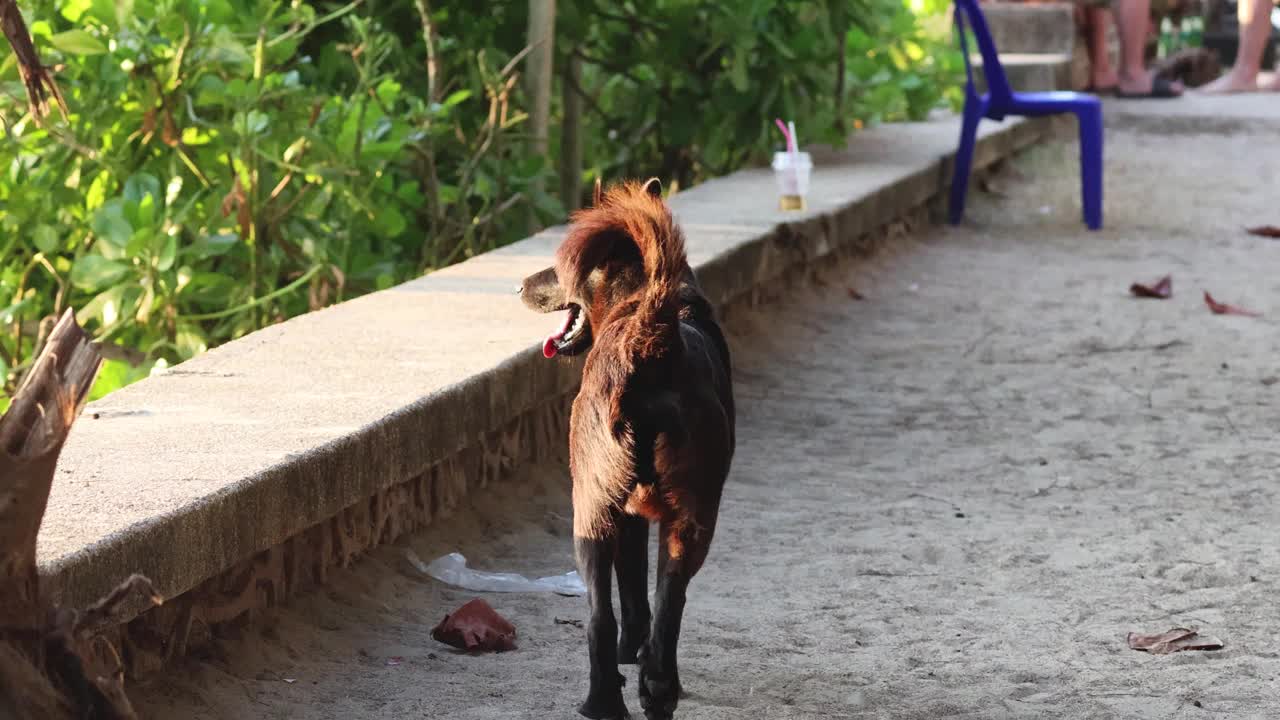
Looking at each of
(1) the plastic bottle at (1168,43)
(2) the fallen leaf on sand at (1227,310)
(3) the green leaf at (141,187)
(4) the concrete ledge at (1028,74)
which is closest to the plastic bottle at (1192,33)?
(1) the plastic bottle at (1168,43)

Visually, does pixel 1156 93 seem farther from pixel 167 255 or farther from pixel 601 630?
pixel 601 630

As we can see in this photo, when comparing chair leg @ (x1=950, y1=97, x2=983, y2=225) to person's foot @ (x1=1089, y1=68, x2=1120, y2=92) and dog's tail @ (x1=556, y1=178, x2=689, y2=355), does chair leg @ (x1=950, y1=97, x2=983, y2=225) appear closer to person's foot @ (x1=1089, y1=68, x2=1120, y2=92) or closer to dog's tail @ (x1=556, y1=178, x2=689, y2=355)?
person's foot @ (x1=1089, y1=68, x2=1120, y2=92)

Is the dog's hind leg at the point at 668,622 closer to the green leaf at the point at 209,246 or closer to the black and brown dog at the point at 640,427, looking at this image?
the black and brown dog at the point at 640,427

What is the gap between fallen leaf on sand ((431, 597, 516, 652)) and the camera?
322 centimetres

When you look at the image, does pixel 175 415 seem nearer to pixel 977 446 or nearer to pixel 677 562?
pixel 677 562

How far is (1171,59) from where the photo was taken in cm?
1619

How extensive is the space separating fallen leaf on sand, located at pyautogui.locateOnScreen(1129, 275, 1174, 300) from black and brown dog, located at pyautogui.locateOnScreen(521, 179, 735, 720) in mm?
4330

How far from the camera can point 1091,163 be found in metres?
8.46

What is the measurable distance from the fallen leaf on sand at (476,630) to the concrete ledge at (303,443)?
28 centimetres

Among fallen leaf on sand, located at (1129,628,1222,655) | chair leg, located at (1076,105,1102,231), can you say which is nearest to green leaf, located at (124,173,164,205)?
fallen leaf on sand, located at (1129,628,1222,655)

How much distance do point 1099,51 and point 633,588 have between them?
11.3 meters

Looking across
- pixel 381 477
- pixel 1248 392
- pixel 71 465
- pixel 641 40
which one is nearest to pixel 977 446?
pixel 1248 392

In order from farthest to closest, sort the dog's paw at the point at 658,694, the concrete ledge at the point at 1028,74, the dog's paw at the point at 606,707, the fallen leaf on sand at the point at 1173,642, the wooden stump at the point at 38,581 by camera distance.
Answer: the concrete ledge at the point at 1028,74
the fallen leaf on sand at the point at 1173,642
the dog's paw at the point at 606,707
the dog's paw at the point at 658,694
the wooden stump at the point at 38,581

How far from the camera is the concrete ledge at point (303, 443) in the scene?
2691 mm
